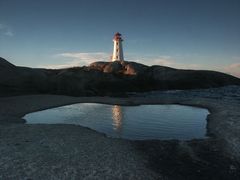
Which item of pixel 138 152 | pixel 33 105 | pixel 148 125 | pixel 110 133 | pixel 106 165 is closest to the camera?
pixel 106 165

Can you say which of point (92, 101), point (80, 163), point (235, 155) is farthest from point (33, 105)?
point (235, 155)

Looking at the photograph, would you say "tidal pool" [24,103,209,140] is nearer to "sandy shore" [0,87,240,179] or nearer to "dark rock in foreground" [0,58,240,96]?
"sandy shore" [0,87,240,179]

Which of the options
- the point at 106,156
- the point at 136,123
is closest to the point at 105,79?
the point at 136,123

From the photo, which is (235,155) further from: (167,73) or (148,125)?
(167,73)

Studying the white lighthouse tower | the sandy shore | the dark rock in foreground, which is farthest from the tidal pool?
the white lighthouse tower

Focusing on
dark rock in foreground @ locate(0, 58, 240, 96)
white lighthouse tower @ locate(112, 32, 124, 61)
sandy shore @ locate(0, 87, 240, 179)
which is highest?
white lighthouse tower @ locate(112, 32, 124, 61)

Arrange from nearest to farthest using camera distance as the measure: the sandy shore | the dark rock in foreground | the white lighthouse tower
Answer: the sandy shore, the dark rock in foreground, the white lighthouse tower

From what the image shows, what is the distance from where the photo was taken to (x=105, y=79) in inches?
3098

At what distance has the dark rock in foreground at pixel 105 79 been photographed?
55.7 metres

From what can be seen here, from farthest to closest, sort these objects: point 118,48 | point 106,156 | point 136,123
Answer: point 118,48 < point 136,123 < point 106,156

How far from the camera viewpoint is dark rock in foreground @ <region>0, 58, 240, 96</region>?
55.7 metres

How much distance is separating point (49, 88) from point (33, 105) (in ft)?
66.2

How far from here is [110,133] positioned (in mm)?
22781

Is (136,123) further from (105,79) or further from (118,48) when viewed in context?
(118,48)
